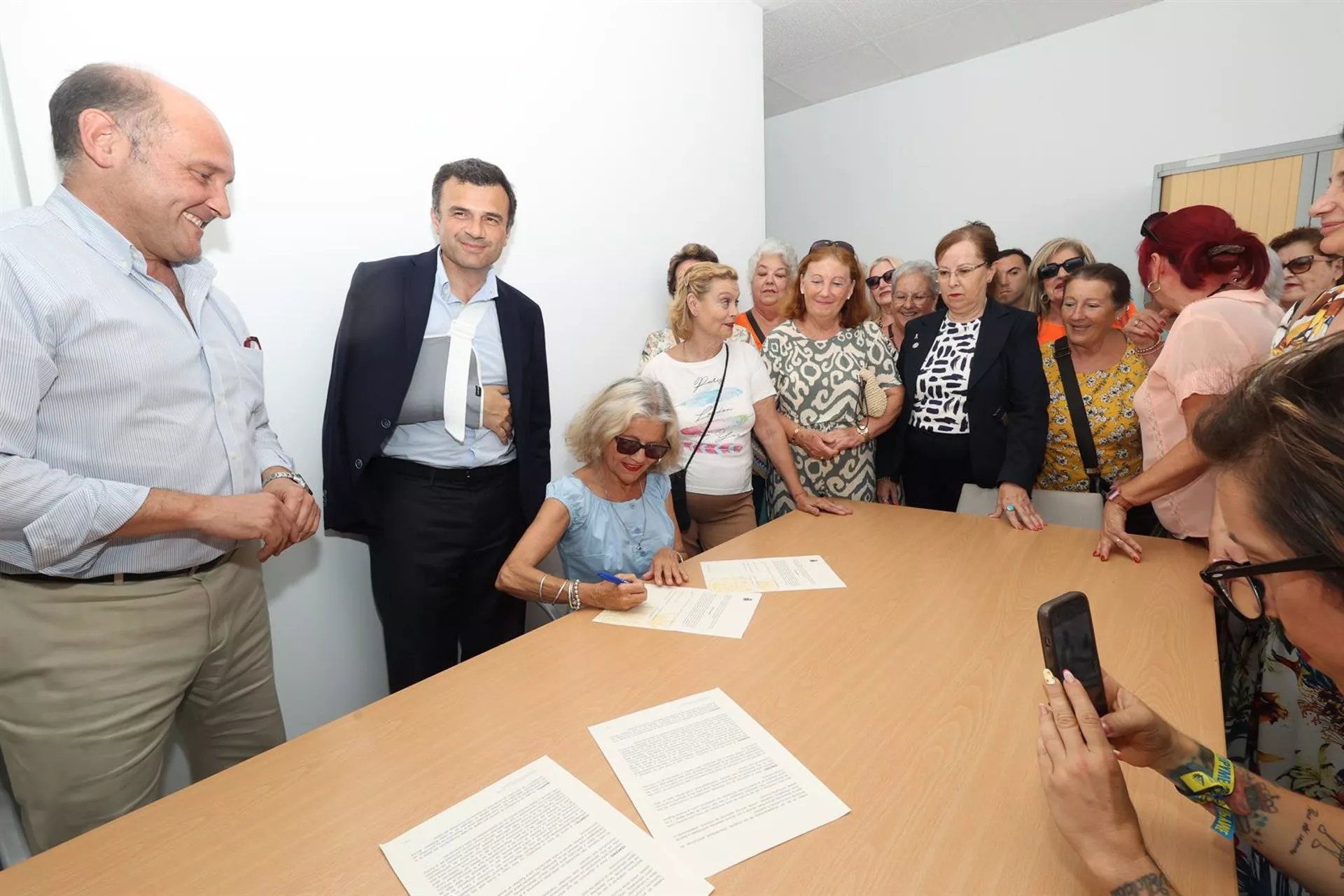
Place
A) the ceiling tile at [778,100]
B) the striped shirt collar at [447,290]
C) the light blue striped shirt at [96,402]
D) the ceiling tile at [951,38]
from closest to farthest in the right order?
the light blue striped shirt at [96,402], the striped shirt collar at [447,290], the ceiling tile at [951,38], the ceiling tile at [778,100]

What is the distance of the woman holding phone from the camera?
25.5 inches

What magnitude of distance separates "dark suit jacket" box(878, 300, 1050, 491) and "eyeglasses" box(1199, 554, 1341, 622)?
5.25 feet

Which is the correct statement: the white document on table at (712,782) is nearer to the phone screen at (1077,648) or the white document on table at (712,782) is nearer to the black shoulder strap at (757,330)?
the phone screen at (1077,648)

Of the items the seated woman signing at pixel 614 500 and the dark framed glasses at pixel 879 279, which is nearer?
the seated woman signing at pixel 614 500

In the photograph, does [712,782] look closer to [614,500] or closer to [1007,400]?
[614,500]

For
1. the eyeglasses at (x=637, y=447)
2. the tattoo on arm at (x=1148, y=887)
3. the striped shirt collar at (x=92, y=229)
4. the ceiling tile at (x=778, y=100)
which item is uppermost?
the ceiling tile at (x=778, y=100)

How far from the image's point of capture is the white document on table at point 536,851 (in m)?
0.81

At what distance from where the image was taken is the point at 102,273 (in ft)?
4.30

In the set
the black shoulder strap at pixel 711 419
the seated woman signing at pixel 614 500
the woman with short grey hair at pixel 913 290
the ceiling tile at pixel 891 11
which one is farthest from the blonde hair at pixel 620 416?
the ceiling tile at pixel 891 11

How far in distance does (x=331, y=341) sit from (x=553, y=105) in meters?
1.39

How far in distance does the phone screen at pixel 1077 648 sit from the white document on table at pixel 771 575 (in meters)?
0.83

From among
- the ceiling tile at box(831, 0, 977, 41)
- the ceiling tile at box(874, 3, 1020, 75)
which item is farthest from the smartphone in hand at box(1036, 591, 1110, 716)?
the ceiling tile at box(874, 3, 1020, 75)

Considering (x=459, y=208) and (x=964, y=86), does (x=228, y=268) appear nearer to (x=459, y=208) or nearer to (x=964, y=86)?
(x=459, y=208)

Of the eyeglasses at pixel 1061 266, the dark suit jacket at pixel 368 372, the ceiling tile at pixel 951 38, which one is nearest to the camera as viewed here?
the dark suit jacket at pixel 368 372
